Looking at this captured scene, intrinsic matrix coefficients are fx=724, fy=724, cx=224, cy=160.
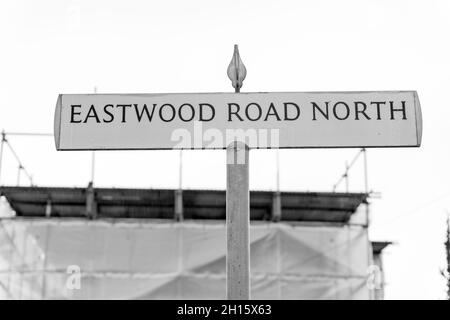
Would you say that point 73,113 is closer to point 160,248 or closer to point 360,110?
point 360,110

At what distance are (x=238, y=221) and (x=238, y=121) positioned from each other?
45cm

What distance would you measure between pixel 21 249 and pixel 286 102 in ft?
37.5

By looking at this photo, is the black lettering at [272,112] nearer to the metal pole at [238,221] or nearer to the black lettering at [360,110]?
the metal pole at [238,221]

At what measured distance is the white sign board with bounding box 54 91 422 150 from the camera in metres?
3.08

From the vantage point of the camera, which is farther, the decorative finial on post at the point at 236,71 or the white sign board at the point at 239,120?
the decorative finial on post at the point at 236,71

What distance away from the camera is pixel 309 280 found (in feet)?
45.5

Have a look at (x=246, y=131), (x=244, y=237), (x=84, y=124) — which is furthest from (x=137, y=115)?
(x=244, y=237)

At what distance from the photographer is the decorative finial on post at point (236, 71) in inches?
126

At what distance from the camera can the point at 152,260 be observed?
13.7m

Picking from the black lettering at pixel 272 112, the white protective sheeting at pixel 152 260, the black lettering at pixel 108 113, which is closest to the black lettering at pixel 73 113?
the black lettering at pixel 108 113

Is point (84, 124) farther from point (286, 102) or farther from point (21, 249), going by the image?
point (21, 249)

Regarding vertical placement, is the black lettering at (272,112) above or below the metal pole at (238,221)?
above

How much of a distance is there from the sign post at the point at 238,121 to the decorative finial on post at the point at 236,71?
75 millimetres
